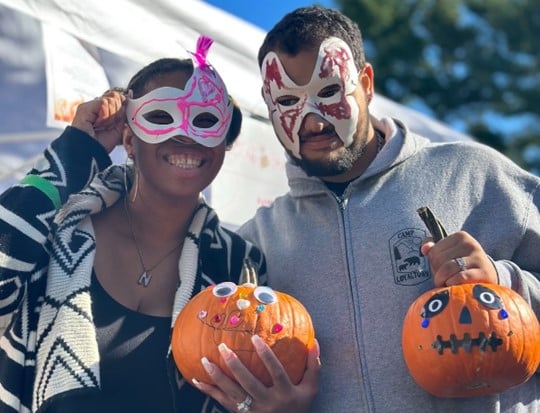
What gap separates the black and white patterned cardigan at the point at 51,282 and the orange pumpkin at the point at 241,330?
204 millimetres

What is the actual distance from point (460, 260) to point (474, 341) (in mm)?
228

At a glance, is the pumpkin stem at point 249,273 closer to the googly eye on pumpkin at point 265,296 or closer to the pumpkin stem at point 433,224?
the googly eye on pumpkin at point 265,296

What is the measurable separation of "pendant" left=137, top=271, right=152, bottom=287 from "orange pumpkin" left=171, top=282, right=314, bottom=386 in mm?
271

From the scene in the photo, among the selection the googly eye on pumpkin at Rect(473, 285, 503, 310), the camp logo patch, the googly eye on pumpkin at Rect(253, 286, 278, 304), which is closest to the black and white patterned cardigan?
the googly eye on pumpkin at Rect(253, 286, 278, 304)

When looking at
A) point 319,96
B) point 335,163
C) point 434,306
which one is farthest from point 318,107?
point 434,306

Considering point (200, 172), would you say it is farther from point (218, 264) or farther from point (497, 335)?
point (497, 335)

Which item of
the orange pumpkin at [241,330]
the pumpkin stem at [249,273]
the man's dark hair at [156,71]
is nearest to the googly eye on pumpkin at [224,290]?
the orange pumpkin at [241,330]

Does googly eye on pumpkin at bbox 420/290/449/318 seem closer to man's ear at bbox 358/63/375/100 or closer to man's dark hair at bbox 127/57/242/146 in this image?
man's ear at bbox 358/63/375/100

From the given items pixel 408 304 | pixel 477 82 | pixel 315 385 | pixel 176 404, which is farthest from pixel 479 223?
pixel 477 82

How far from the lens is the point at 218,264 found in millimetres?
2574

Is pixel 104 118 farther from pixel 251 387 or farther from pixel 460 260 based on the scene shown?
pixel 460 260

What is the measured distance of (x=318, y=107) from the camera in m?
2.55

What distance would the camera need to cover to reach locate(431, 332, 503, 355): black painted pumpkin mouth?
2.02m

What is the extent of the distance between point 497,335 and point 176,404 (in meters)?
0.98
